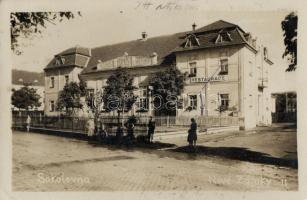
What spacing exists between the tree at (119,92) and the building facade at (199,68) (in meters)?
0.12

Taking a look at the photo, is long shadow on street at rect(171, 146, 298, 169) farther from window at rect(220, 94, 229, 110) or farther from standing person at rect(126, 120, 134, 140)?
standing person at rect(126, 120, 134, 140)

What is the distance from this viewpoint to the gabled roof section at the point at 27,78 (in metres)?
6.22

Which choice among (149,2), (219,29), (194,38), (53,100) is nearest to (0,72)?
(53,100)

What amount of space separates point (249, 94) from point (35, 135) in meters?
4.24

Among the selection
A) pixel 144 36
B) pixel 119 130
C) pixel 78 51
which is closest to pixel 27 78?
pixel 78 51

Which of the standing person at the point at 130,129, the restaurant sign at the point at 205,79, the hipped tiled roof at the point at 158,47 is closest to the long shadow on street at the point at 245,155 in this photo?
the restaurant sign at the point at 205,79

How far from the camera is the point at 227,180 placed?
219 inches

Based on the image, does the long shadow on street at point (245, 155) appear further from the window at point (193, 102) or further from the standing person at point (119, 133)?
the standing person at point (119, 133)

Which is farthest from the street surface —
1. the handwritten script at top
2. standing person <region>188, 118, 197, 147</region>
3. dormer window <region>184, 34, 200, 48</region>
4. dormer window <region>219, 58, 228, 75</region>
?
the handwritten script at top

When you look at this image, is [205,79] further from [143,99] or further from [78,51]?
[78,51]

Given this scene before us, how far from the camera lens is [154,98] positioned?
21.5 ft

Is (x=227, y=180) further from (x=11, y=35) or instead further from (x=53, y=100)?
(x=11, y=35)

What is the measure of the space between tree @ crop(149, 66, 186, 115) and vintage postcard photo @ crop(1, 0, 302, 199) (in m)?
0.02

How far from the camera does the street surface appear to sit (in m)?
5.52
